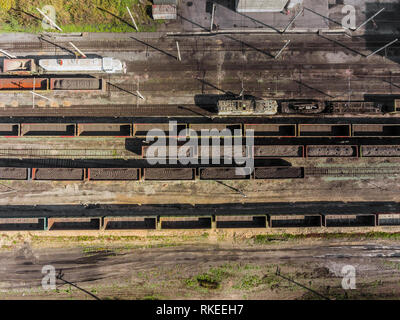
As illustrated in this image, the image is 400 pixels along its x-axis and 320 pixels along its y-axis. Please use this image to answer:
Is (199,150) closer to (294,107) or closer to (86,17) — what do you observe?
(294,107)

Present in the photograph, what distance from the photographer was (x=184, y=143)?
92.3ft

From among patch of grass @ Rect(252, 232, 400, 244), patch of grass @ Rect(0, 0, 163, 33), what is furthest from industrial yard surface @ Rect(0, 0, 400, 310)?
patch of grass @ Rect(0, 0, 163, 33)

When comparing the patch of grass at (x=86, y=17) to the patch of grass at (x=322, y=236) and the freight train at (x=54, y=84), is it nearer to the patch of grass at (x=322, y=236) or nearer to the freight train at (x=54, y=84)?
the freight train at (x=54, y=84)

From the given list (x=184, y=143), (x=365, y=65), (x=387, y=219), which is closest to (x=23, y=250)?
(x=184, y=143)

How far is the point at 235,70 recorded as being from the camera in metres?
28.8

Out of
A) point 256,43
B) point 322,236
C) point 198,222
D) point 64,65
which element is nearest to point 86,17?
point 64,65

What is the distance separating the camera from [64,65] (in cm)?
2778

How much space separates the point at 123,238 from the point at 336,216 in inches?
967

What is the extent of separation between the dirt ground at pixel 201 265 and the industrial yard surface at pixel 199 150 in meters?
0.17
